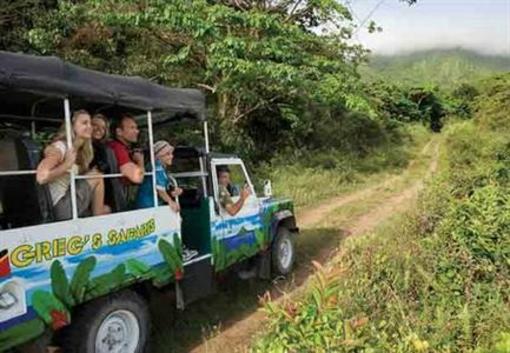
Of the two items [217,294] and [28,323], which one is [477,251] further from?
[28,323]

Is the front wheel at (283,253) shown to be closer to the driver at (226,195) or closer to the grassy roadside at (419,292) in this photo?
the driver at (226,195)

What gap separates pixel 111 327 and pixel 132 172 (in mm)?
1247

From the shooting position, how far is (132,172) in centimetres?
516

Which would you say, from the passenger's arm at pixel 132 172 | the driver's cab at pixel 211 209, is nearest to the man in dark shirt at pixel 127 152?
the passenger's arm at pixel 132 172

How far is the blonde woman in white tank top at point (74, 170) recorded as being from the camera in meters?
4.37

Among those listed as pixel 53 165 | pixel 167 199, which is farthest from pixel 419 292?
pixel 53 165

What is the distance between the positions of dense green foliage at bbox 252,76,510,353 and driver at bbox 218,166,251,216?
1.28 metres

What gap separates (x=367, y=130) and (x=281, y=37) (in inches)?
495

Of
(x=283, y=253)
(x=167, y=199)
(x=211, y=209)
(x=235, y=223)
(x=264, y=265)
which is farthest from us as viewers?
(x=283, y=253)

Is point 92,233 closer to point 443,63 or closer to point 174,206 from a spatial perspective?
point 174,206

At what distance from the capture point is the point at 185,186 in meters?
6.62

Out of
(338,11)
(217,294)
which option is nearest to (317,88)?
(338,11)

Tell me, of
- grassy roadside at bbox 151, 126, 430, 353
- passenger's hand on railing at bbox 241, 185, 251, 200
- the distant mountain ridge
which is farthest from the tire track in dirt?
the distant mountain ridge

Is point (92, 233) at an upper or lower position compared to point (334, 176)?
upper
